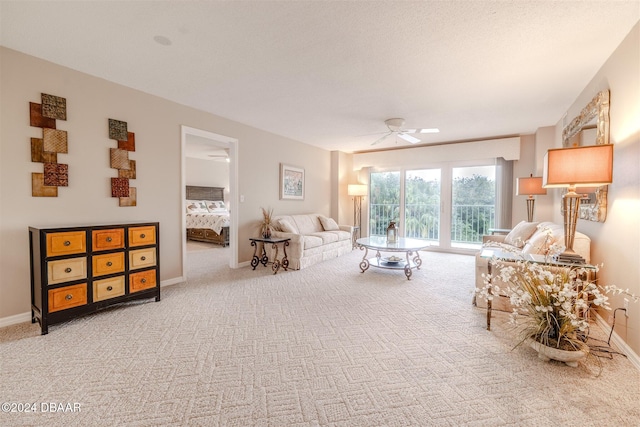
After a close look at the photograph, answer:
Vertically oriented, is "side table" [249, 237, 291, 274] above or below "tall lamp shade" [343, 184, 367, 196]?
below

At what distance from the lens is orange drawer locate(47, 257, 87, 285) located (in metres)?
2.37

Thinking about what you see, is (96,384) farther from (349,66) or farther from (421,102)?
(421,102)

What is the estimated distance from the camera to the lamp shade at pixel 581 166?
6.57 ft

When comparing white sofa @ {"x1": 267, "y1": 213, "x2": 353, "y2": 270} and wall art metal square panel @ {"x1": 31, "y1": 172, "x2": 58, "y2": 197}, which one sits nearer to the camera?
wall art metal square panel @ {"x1": 31, "y1": 172, "x2": 58, "y2": 197}

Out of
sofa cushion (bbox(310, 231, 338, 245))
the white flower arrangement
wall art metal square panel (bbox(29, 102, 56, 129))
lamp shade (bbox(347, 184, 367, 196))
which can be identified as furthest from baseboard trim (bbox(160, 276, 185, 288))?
lamp shade (bbox(347, 184, 367, 196))

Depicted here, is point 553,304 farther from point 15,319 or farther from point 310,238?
point 15,319

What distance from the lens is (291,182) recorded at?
5.80 meters

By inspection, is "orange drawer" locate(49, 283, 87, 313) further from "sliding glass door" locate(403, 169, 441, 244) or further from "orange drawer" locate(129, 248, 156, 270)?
"sliding glass door" locate(403, 169, 441, 244)

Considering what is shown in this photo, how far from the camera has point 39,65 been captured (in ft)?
8.52

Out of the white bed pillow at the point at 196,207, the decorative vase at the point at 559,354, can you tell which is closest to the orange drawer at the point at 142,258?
the decorative vase at the point at 559,354

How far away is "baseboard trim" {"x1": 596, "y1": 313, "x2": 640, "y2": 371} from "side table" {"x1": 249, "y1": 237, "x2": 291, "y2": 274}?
3724 mm

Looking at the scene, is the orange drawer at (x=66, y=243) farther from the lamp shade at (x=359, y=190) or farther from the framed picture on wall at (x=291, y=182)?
the lamp shade at (x=359, y=190)

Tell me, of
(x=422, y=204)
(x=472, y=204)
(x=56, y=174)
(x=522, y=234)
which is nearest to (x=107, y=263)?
(x=56, y=174)

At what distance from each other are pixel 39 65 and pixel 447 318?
4609 millimetres
